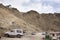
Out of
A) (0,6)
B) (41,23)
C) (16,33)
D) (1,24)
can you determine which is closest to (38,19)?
(41,23)

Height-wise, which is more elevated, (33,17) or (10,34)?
(33,17)

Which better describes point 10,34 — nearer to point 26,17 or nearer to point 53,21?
point 26,17

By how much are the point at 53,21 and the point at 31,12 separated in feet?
27.0

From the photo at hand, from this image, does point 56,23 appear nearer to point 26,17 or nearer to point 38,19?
point 38,19

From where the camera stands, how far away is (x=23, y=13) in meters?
78.7

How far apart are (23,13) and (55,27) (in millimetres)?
11259

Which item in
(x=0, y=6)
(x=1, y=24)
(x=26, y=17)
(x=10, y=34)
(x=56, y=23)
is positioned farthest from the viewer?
(x=56, y=23)

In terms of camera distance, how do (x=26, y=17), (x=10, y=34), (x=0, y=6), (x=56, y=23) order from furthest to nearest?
(x=56, y=23) < (x=26, y=17) < (x=0, y=6) < (x=10, y=34)

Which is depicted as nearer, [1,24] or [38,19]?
[1,24]

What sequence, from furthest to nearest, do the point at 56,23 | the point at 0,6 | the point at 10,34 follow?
the point at 56,23 < the point at 0,6 < the point at 10,34

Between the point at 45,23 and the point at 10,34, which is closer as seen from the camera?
the point at 10,34

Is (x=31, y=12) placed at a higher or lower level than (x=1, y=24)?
higher

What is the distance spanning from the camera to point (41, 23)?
264 ft

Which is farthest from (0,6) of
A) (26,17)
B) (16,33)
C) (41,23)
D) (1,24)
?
(16,33)
